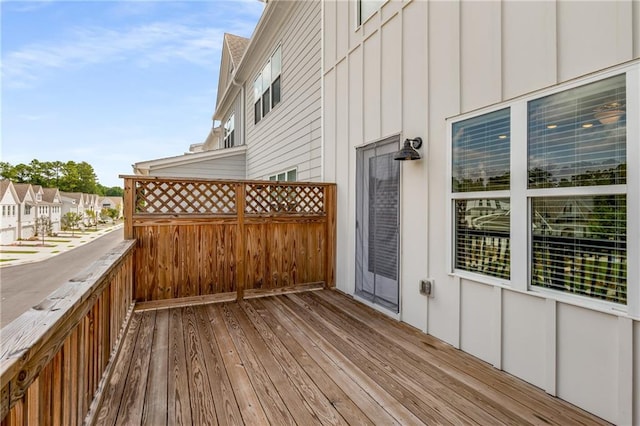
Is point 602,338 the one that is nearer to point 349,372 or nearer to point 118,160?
point 349,372

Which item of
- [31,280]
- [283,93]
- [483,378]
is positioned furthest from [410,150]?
[31,280]

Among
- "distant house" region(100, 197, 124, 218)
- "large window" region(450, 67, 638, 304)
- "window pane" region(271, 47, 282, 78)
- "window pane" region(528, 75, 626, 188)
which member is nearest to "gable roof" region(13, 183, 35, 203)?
"window pane" region(271, 47, 282, 78)

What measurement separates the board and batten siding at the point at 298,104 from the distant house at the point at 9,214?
11805 mm

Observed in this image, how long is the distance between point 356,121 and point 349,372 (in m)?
3.23

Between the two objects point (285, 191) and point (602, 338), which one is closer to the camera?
point (602, 338)

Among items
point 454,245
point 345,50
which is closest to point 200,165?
point 345,50

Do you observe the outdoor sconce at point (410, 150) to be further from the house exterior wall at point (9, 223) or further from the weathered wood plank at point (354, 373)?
the house exterior wall at point (9, 223)

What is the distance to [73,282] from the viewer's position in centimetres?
165

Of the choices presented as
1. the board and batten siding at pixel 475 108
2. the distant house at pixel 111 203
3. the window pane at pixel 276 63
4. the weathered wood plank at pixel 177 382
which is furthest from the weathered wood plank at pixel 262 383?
the distant house at pixel 111 203

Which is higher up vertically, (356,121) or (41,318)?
(356,121)

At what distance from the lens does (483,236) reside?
9.05 feet

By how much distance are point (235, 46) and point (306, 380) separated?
36.5 feet

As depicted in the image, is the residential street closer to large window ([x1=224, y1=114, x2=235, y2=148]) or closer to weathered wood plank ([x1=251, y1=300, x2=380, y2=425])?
large window ([x1=224, y1=114, x2=235, y2=148])

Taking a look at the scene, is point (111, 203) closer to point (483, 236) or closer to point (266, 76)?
point (266, 76)
